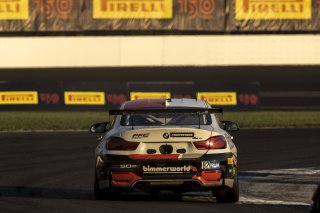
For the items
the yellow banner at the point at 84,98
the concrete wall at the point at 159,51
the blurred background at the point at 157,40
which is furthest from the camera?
the concrete wall at the point at 159,51

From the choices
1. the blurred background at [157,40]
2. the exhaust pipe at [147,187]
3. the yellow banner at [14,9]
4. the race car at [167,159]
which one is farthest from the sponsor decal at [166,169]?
the yellow banner at [14,9]

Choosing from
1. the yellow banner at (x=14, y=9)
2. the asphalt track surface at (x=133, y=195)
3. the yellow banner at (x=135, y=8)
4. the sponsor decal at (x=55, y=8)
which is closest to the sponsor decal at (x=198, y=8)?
the yellow banner at (x=135, y=8)

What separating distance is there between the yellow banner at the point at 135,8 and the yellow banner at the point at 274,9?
137 inches

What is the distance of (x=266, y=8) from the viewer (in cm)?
4512

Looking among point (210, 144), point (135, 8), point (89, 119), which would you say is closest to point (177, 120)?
point (210, 144)

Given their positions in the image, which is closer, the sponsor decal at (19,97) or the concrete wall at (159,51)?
the sponsor decal at (19,97)

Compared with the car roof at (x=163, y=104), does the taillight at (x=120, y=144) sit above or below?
below

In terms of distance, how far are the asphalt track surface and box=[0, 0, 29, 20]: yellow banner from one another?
21.1 meters

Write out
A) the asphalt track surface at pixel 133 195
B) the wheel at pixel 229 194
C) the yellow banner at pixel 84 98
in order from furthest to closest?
the yellow banner at pixel 84 98, the wheel at pixel 229 194, the asphalt track surface at pixel 133 195

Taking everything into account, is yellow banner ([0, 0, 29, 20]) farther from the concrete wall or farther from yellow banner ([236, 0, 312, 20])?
yellow banner ([236, 0, 312, 20])

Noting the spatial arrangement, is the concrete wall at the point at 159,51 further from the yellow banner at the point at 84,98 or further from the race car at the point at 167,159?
the race car at the point at 167,159

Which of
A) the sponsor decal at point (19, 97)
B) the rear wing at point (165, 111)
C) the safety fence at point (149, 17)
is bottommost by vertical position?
the sponsor decal at point (19, 97)

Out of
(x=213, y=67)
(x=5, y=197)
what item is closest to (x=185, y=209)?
(x=5, y=197)

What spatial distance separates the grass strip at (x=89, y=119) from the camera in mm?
29312
